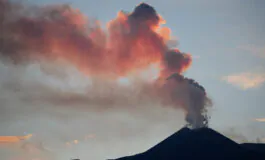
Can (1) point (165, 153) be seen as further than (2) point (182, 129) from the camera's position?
No

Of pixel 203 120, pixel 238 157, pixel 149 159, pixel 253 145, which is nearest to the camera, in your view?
pixel 238 157

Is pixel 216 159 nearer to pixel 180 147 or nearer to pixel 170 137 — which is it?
pixel 180 147

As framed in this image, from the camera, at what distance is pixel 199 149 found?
162 meters

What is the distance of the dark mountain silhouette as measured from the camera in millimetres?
154750

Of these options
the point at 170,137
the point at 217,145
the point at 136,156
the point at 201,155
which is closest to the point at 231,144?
the point at 217,145

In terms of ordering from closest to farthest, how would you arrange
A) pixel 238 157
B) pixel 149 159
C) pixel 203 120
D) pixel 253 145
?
pixel 238 157, pixel 149 159, pixel 203 120, pixel 253 145

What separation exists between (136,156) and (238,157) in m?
46.0

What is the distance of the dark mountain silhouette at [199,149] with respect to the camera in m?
155

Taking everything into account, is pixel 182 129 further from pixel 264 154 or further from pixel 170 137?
pixel 264 154

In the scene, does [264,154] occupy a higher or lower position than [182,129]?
lower

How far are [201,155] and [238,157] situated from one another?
1509cm

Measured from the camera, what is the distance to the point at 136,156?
17212 cm

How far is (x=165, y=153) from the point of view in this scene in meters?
166

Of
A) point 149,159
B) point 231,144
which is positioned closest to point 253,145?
point 231,144
